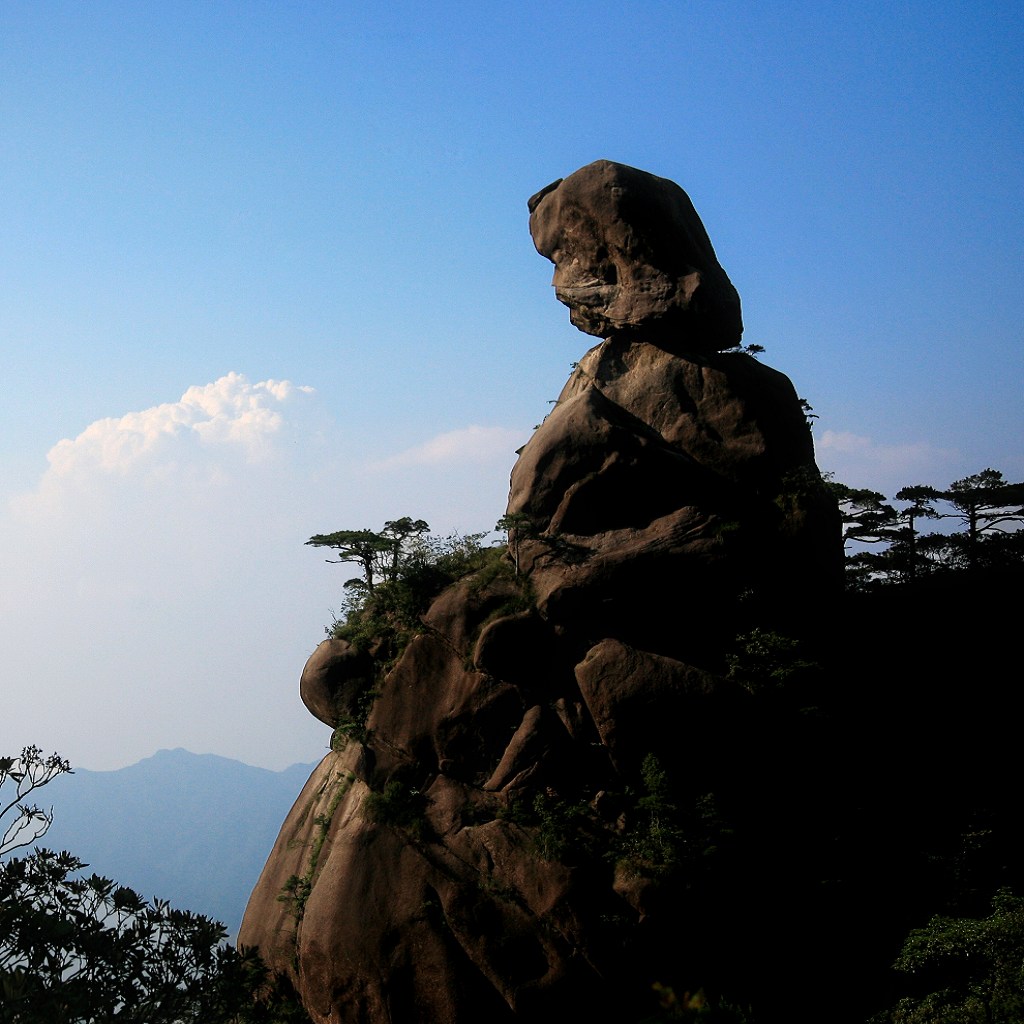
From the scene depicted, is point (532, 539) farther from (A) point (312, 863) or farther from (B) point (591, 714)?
(A) point (312, 863)

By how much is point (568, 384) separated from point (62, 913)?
69.4 ft

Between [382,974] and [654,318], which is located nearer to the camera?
[382,974]

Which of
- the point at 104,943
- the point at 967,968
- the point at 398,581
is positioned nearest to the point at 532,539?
the point at 398,581

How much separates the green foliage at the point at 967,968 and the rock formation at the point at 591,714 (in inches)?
130

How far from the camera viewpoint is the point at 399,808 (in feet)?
73.7

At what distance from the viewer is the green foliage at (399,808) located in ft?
72.5

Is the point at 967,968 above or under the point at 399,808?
under

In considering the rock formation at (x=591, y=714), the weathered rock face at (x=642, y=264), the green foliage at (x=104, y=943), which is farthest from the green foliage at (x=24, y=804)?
the weathered rock face at (x=642, y=264)

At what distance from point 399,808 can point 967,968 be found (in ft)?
40.1

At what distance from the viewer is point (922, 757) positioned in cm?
2461

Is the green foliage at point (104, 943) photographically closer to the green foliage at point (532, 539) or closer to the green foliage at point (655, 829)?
the green foliage at point (655, 829)

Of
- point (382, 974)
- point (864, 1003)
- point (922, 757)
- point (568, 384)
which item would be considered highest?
point (568, 384)

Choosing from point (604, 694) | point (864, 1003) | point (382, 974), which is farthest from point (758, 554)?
point (382, 974)

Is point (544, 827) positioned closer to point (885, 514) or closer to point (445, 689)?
point (445, 689)
